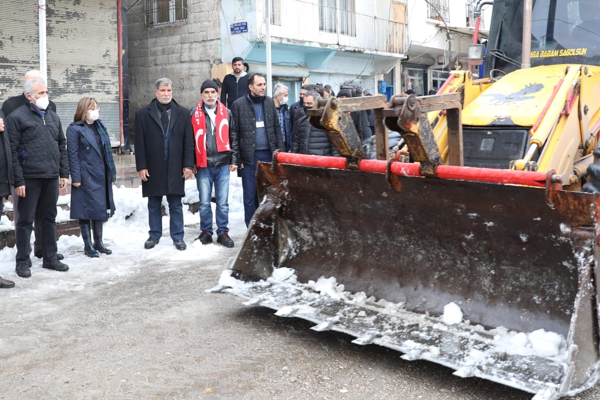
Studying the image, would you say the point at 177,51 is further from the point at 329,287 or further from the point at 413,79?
the point at 329,287

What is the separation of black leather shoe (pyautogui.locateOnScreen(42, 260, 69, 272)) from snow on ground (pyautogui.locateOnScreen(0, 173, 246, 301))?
5 centimetres

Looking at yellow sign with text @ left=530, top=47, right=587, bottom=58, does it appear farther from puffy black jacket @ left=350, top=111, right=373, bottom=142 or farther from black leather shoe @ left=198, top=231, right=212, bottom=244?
black leather shoe @ left=198, top=231, right=212, bottom=244

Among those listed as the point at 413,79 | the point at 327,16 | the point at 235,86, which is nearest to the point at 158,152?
the point at 235,86

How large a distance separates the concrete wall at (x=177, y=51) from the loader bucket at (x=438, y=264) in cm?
1176

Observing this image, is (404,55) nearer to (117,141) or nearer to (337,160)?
(117,141)

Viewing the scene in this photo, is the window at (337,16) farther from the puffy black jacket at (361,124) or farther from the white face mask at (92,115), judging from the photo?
the white face mask at (92,115)

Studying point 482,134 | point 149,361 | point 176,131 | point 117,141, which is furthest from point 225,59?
point 149,361

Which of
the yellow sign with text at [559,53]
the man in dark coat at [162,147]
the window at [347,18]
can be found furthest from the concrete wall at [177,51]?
the yellow sign with text at [559,53]

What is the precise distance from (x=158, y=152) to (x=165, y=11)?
34.8ft

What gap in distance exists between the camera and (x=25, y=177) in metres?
6.48

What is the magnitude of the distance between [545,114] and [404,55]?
55.5 feet

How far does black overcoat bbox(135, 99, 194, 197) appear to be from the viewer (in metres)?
7.66

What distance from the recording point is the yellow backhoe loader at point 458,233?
3746mm

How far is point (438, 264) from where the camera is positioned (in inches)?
181
